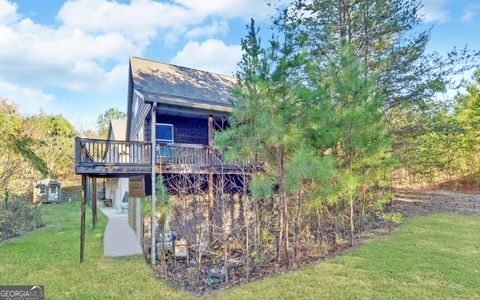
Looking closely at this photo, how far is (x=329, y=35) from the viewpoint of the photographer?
13125 millimetres

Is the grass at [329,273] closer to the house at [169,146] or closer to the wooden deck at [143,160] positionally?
the house at [169,146]

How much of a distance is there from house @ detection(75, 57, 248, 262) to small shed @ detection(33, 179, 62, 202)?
660 inches

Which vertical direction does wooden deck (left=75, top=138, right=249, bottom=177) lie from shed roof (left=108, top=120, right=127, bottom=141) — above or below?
below

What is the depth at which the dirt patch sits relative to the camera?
44.2 feet

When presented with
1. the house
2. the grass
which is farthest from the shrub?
the house

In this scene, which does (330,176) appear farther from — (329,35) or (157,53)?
(157,53)

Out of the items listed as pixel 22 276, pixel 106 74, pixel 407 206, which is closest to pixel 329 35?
pixel 407 206

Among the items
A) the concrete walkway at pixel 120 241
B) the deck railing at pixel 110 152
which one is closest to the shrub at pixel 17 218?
the concrete walkway at pixel 120 241

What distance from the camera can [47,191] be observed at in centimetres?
2408

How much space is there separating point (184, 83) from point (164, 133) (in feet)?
9.02

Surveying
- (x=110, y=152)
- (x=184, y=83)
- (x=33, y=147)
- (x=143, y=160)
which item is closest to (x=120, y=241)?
(x=143, y=160)

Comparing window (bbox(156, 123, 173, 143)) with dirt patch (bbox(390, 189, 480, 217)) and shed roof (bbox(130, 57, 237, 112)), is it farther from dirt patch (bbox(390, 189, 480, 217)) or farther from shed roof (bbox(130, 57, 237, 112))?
dirt patch (bbox(390, 189, 480, 217))

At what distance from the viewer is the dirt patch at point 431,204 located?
1347 cm

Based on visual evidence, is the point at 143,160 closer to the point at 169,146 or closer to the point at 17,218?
the point at 169,146
